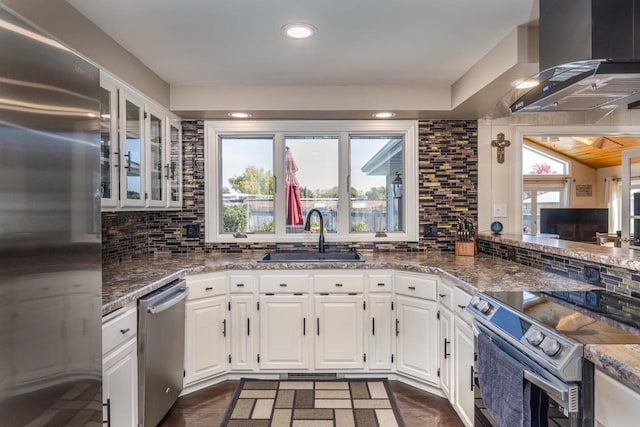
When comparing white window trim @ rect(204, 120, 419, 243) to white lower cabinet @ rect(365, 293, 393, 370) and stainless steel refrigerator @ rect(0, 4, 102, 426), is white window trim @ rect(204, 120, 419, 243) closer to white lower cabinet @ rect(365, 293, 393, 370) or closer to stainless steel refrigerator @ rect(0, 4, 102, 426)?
white lower cabinet @ rect(365, 293, 393, 370)

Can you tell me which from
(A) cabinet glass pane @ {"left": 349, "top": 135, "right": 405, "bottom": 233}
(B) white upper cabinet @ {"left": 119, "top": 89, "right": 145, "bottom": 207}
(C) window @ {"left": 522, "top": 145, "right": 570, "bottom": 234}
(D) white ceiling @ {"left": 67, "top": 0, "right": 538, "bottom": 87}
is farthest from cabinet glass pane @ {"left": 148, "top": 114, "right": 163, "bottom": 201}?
(C) window @ {"left": 522, "top": 145, "right": 570, "bottom": 234}

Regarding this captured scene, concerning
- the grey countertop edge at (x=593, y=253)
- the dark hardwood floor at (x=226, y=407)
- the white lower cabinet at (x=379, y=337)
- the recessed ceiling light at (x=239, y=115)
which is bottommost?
the dark hardwood floor at (x=226, y=407)

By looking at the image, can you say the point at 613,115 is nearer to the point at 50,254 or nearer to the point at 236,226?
the point at 236,226

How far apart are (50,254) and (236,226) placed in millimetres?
2363

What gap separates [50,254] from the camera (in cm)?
103

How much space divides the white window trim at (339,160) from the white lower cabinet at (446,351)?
105 centimetres

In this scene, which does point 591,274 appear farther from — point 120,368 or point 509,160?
point 120,368

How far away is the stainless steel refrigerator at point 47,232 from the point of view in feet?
2.93

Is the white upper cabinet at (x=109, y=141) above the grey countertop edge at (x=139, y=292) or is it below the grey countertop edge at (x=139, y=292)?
above

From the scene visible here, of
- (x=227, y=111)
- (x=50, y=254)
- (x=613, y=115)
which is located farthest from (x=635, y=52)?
→ (x=227, y=111)

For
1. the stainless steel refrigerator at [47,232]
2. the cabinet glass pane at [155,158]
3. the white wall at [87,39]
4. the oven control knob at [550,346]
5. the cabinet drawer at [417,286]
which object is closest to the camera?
the stainless steel refrigerator at [47,232]

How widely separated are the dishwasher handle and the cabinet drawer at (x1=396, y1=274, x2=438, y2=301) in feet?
4.89

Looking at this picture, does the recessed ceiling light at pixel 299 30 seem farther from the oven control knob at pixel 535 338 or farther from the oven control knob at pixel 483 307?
the oven control knob at pixel 535 338

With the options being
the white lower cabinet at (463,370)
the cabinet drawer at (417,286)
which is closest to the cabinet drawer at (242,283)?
the cabinet drawer at (417,286)
